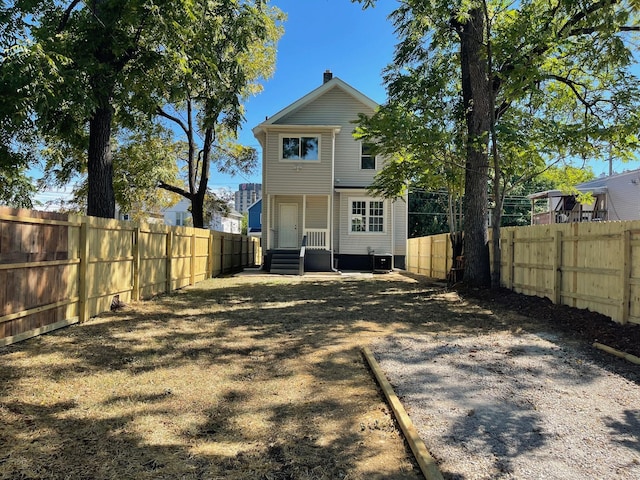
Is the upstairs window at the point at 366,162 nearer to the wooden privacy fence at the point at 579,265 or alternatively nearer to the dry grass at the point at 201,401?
the wooden privacy fence at the point at 579,265

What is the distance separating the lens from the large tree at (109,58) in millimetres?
8586

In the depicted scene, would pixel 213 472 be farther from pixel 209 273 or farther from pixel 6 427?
pixel 209 273

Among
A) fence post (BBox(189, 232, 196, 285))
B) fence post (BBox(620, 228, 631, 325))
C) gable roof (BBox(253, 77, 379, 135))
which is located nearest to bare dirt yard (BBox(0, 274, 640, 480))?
fence post (BBox(620, 228, 631, 325))

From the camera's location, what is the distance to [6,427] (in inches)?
135

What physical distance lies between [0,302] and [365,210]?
16332 millimetres

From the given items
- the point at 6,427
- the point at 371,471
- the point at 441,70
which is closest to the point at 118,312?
the point at 6,427

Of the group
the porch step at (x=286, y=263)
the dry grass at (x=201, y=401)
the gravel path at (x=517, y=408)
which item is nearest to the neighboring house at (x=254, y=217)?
the porch step at (x=286, y=263)

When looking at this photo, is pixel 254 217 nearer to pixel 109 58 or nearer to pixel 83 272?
pixel 109 58

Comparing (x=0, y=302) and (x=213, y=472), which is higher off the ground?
(x=0, y=302)

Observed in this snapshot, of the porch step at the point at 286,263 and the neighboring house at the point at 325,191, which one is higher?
the neighboring house at the point at 325,191

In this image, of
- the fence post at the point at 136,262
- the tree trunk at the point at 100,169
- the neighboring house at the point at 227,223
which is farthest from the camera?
the neighboring house at the point at 227,223

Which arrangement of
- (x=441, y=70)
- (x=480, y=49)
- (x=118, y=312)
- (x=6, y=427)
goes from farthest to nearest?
(x=441, y=70) → (x=480, y=49) → (x=118, y=312) → (x=6, y=427)

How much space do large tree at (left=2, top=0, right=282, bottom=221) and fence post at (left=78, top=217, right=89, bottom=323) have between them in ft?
9.23

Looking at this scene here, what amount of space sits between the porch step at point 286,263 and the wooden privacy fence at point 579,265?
8909 mm
